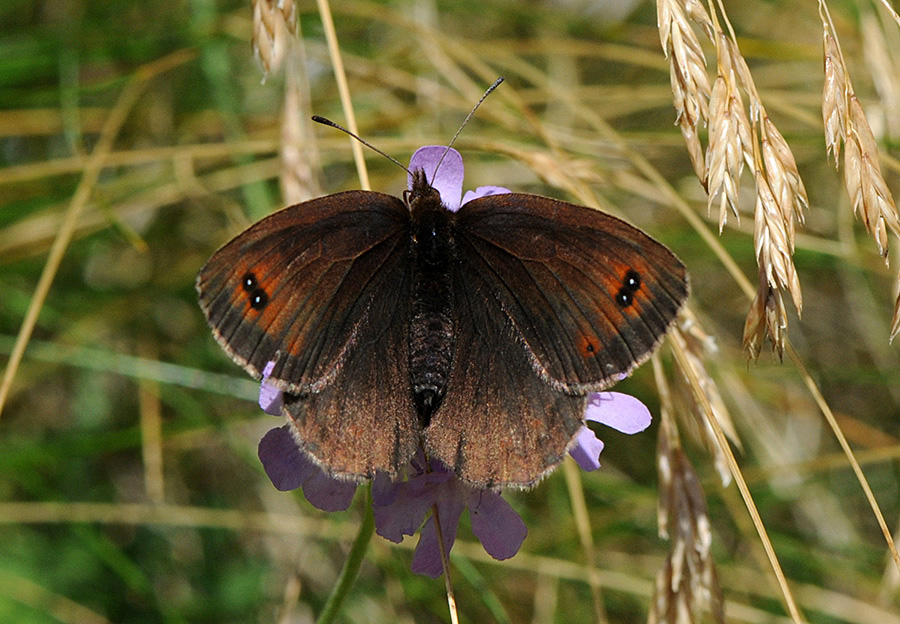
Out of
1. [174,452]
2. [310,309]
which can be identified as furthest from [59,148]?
[310,309]

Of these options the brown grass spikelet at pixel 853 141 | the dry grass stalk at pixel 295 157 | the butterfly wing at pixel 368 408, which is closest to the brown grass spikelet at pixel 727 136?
the brown grass spikelet at pixel 853 141

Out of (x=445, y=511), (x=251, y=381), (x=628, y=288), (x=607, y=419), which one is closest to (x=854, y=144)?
(x=628, y=288)

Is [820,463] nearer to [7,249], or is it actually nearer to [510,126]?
[510,126]

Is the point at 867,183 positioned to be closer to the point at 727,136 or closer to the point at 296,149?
the point at 727,136

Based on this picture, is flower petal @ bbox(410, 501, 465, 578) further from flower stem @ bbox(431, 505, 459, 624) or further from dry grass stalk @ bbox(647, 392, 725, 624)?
dry grass stalk @ bbox(647, 392, 725, 624)

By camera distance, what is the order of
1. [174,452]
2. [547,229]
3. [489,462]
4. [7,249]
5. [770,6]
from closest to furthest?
[489,462] → [547,229] → [7,249] → [174,452] → [770,6]

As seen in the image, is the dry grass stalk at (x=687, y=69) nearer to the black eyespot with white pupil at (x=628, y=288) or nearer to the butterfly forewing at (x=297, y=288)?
the black eyespot with white pupil at (x=628, y=288)

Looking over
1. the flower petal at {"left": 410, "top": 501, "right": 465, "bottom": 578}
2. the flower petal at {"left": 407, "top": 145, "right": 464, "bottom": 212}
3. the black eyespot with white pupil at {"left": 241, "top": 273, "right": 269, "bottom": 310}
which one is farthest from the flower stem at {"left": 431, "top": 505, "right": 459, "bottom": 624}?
the flower petal at {"left": 407, "top": 145, "right": 464, "bottom": 212}
